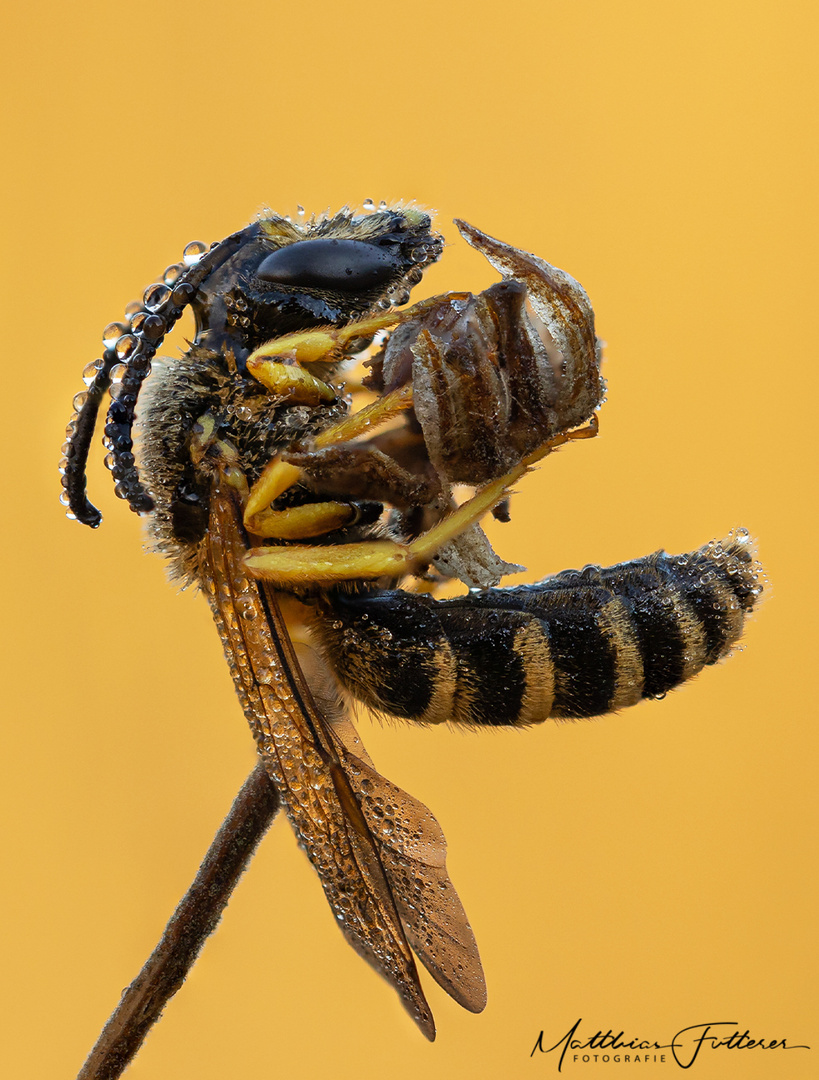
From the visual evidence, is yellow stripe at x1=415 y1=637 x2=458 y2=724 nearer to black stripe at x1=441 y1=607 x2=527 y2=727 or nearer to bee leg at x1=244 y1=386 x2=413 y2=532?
black stripe at x1=441 y1=607 x2=527 y2=727

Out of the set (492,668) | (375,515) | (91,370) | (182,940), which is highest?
(91,370)

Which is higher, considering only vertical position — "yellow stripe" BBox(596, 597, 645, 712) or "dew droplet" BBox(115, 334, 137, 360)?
"dew droplet" BBox(115, 334, 137, 360)

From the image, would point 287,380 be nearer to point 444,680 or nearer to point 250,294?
point 250,294

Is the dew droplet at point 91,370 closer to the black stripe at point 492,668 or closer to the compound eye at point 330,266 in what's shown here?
the compound eye at point 330,266

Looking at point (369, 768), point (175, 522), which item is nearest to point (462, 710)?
point (369, 768)

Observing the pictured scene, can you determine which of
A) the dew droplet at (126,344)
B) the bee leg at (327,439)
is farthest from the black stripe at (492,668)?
the dew droplet at (126,344)

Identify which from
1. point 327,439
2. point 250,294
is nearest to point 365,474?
point 327,439

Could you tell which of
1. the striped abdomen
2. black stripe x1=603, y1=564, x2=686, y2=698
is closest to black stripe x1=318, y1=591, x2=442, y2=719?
the striped abdomen
